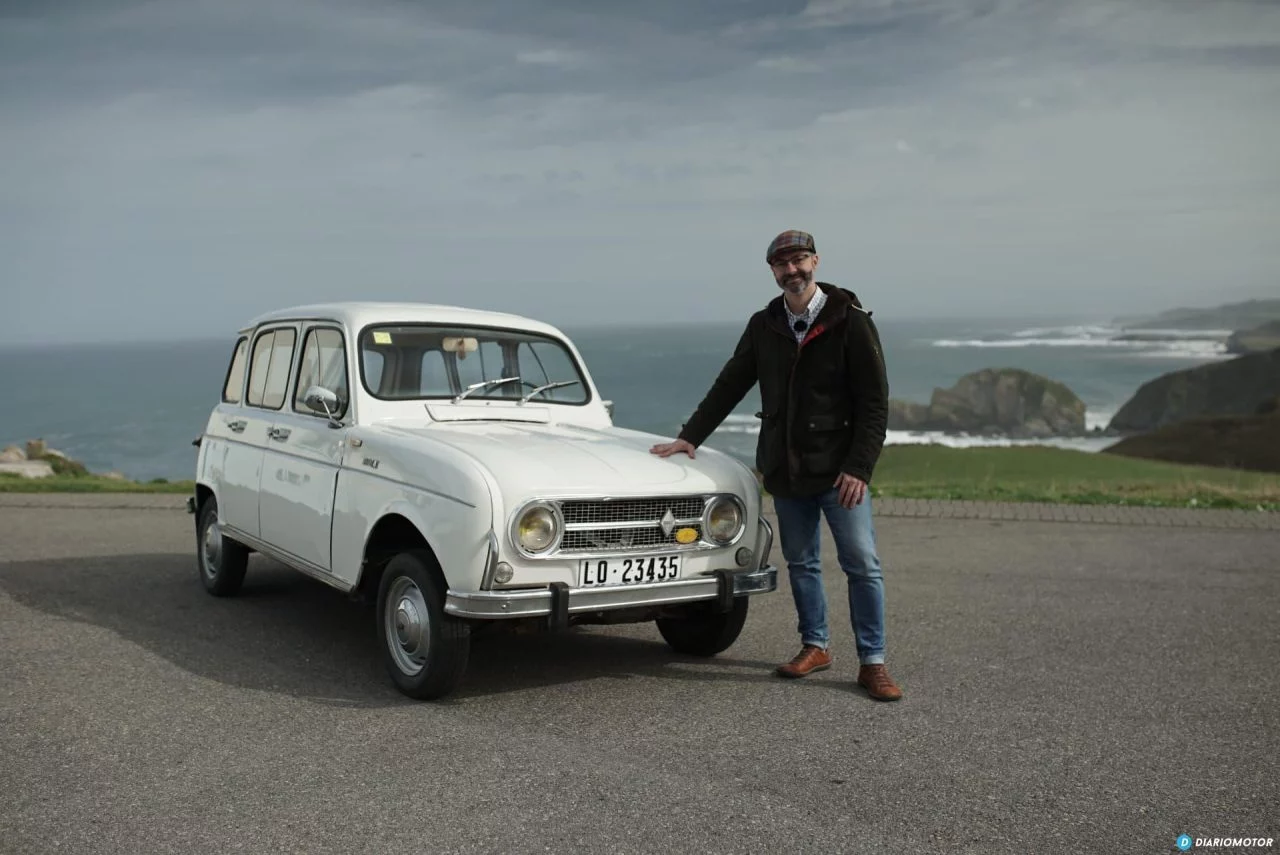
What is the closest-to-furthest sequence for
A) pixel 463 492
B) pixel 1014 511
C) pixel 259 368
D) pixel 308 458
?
pixel 463 492, pixel 308 458, pixel 259 368, pixel 1014 511

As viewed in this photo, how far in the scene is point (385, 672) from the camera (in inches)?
248

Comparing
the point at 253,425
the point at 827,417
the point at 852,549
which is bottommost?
the point at 852,549

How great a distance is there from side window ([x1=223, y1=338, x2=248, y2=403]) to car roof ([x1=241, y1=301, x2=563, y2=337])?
55 cm

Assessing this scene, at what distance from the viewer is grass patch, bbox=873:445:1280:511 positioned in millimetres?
14172

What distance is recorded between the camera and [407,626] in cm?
575

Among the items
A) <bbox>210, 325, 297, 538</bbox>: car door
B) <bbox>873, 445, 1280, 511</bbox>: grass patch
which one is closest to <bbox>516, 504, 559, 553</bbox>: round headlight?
<bbox>210, 325, 297, 538</bbox>: car door

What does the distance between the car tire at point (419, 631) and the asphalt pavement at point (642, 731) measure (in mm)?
144

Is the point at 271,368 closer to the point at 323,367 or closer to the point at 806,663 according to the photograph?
the point at 323,367

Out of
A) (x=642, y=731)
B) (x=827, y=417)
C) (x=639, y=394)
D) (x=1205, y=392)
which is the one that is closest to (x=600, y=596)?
(x=642, y=731)

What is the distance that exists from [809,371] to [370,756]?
8.91ft

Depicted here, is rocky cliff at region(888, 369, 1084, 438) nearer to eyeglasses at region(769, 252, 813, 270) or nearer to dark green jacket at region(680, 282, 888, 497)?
dark green jacket at region(680, 282, 888, 497)

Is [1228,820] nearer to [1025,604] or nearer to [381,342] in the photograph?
[1025,604]

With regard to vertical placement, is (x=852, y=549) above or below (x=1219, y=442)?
above

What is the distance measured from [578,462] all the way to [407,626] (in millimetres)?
1138
